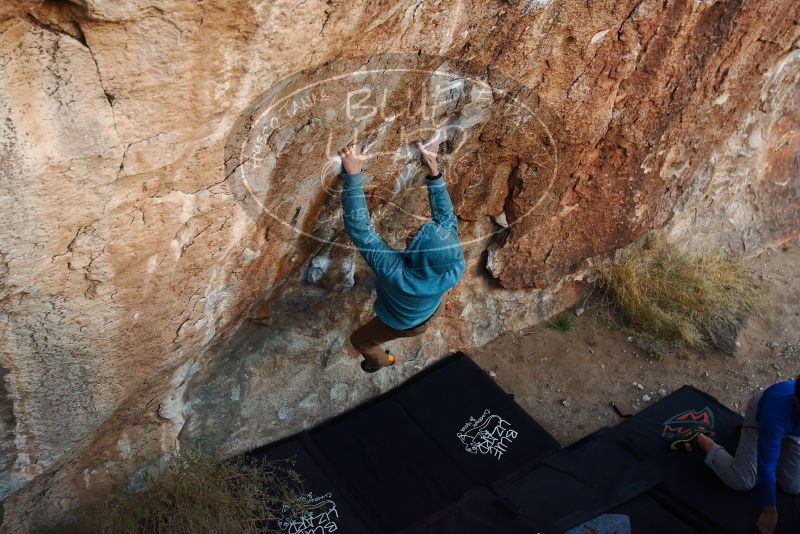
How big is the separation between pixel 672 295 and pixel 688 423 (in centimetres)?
96

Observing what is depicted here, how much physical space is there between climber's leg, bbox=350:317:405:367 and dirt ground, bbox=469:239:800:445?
870mm

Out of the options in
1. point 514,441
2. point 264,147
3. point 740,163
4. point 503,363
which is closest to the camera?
point 264,147

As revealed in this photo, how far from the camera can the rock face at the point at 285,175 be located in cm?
166

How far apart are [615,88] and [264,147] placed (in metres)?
1.61

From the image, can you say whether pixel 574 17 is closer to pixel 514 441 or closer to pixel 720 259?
pixel 514 441

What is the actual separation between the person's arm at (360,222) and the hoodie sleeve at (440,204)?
240mm

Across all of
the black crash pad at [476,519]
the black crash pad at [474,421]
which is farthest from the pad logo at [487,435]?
the black crash pad at [476,519]

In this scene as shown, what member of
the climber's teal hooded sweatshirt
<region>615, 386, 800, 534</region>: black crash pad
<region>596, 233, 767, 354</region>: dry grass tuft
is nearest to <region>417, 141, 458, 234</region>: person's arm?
the climber's teal hooded sweatshirt

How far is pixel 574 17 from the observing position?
7.98ft

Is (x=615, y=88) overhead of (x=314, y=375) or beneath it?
overhead

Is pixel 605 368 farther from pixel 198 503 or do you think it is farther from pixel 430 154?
pixel 198 503

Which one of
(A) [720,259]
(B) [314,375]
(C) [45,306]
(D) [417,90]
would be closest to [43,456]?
(C) [45,306]

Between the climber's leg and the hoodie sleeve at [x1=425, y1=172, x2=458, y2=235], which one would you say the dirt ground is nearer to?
the climber's leg

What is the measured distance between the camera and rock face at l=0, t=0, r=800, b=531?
5.45ft
